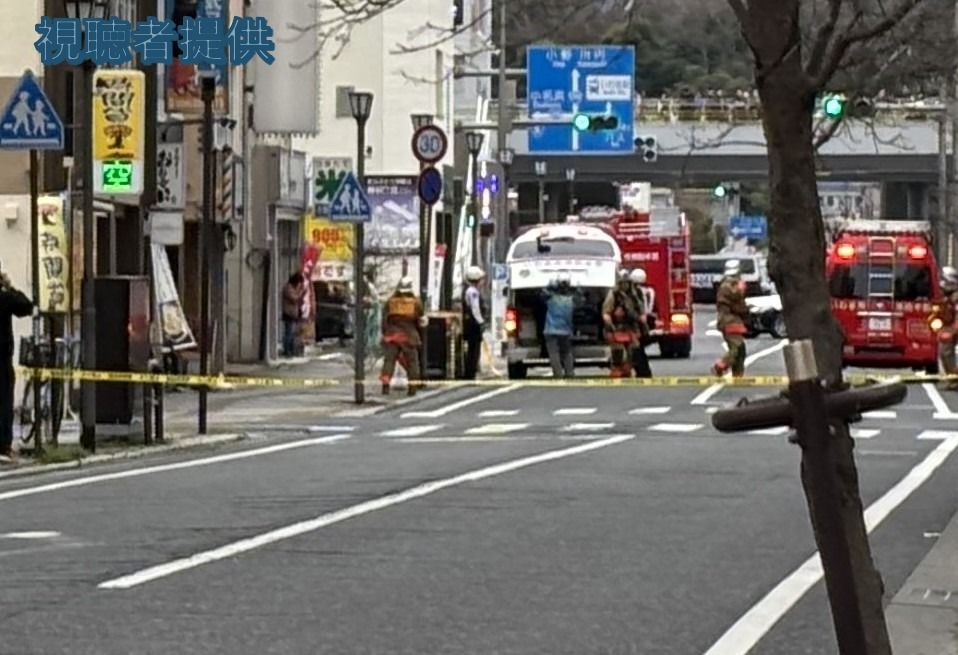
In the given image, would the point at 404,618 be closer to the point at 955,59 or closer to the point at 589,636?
the point at 589,636

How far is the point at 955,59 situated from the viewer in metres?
15.0

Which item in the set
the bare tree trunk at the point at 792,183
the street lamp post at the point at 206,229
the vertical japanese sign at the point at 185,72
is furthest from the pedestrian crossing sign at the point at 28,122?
the bare tree trunk at the point at 792,183

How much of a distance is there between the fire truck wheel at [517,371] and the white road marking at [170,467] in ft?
44.4

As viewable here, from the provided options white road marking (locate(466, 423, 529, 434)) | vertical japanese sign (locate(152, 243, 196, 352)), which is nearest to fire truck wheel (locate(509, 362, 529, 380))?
vertical japanese sign (locate(152, 243, 196, 352))

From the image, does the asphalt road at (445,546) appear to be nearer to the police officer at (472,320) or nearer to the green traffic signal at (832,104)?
the green traffic signal at (832,104)

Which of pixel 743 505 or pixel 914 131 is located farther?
pixel 914 131

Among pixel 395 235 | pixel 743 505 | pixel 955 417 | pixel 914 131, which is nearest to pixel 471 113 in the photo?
pixel 914 131

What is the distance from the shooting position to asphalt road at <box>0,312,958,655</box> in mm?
10398

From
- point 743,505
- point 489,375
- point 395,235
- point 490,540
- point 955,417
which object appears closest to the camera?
point 490,540

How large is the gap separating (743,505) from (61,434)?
10087 mm

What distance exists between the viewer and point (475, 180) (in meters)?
45.7

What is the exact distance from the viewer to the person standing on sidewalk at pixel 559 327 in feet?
115

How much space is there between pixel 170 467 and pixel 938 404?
1492 centimetres

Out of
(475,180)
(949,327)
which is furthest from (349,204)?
(475,180)
